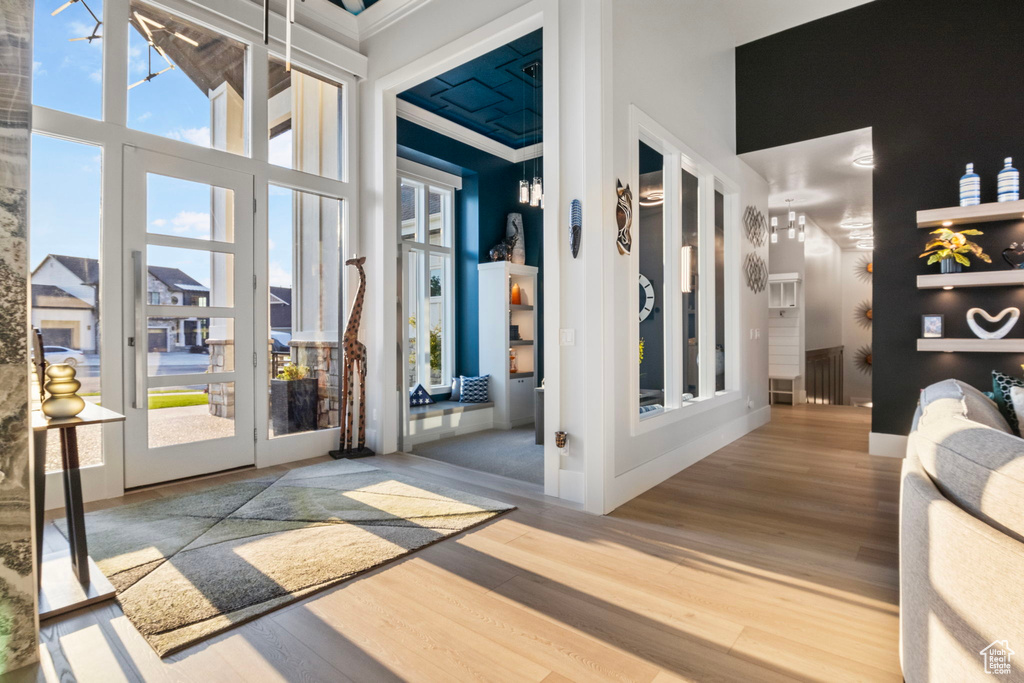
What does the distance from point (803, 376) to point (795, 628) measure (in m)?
7.29

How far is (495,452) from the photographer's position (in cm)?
478

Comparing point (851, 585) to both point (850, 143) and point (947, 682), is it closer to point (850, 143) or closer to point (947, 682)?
point (947, 682)

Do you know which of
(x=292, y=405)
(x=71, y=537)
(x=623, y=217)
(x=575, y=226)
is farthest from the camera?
(x=292, y=405)

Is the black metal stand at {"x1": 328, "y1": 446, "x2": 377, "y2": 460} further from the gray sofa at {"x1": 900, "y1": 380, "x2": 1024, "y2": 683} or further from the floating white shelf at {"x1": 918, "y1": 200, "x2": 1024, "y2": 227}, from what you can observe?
the floating white shelf at {"x1": 918, "y1": 200, "x2": 1024, "y2": 227}

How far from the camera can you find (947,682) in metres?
1.19

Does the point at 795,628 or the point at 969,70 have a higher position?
the point at 969,70

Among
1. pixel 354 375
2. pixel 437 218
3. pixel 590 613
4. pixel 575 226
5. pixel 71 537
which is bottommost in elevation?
pixel 590 613

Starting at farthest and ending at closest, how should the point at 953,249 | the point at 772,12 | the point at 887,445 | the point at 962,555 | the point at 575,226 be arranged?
the point at 772,12, the point at 887,445, the point at 953,249, the point at 575,226, the point at 962,555

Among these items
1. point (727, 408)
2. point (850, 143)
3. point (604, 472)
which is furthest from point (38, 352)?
point (850, 143)

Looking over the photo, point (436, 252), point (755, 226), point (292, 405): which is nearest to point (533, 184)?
point (436, 252)

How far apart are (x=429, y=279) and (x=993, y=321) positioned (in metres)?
5.18

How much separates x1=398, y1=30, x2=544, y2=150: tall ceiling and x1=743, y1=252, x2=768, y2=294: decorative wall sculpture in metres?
2.80

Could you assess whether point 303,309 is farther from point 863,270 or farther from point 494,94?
point 863,270

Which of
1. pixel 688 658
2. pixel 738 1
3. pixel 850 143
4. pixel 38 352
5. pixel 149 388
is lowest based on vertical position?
pixel 688 658
